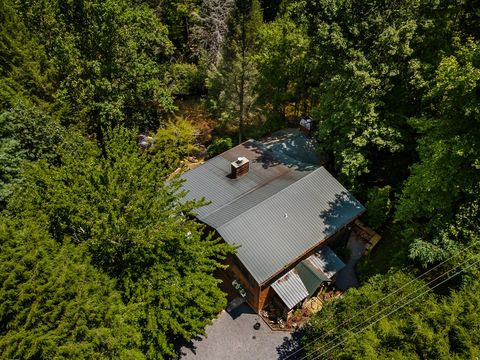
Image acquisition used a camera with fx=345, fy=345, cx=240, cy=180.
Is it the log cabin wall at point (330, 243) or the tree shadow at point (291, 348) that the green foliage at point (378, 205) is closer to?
the log cabin wall at point (330, 243)

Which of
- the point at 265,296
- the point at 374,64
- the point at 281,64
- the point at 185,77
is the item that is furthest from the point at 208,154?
the point at 374,64

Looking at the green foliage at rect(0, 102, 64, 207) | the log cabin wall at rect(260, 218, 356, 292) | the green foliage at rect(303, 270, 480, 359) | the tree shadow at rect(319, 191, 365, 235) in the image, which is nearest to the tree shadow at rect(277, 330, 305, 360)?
the green foliage at rect(303, 270, 480, 359)

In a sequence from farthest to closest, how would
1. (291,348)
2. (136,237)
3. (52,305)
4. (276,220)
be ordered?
(276,220) < (291,348) < (136,237) < (52,305)

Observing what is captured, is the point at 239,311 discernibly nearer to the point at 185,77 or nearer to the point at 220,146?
the point at 220,146

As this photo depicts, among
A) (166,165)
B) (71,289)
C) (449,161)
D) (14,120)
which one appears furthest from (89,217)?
(449,161)

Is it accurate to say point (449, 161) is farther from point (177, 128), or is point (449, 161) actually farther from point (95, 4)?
point (95, 4)

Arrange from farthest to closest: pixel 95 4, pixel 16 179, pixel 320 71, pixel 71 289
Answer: pixel 320 71
pixel 95 4
pixel 16 179
pixel 71 289
